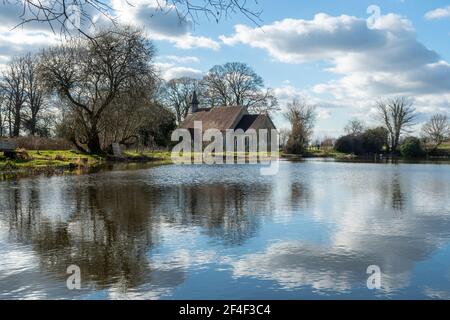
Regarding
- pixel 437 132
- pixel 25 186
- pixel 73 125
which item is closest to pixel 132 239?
pixel 25 186

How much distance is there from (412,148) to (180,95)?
3698 centimetres

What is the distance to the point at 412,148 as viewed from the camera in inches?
2393

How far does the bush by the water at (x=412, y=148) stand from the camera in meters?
60.9

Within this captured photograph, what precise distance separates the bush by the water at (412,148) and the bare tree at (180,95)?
110ft

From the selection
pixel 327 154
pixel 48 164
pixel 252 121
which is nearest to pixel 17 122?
pixel 252 121

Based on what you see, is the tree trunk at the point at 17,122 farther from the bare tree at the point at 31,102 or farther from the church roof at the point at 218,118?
the church roof at the point at 218,118

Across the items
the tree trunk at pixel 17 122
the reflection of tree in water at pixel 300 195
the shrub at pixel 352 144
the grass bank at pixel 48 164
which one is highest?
the tree trunk at pixel 17 122

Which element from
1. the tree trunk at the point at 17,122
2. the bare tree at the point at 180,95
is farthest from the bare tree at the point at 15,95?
the bare tree at the point at 180,95

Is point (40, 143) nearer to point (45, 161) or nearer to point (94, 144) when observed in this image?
point (94, 144)

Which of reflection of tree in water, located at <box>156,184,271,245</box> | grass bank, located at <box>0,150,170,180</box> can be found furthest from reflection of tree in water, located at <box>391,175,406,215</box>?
grass bank, located at <box>0,150,170,180</box>

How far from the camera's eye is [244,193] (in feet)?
52.1

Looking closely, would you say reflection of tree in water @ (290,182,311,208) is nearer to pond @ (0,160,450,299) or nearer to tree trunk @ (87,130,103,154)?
pond @ (0,160,450,299)
